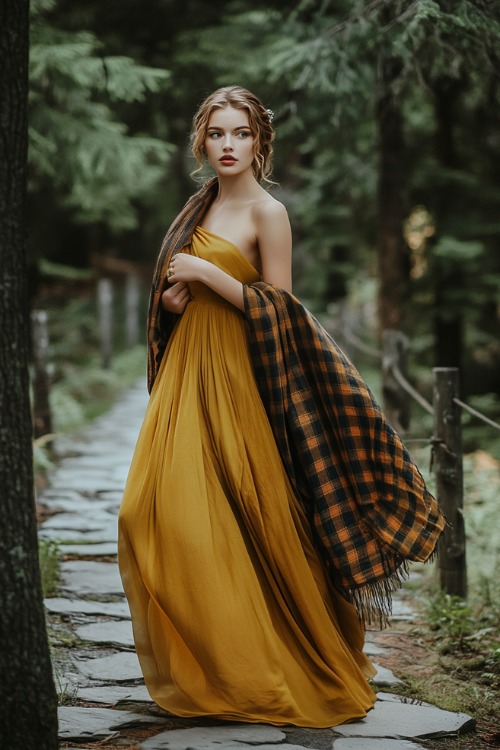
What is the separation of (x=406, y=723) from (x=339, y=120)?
5494 mm

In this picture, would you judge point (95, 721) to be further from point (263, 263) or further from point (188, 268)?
point (263, 263)

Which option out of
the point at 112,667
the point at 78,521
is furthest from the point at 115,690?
the point at 78,521

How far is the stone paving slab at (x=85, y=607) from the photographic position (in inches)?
167

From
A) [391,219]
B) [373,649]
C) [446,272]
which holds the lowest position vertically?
[373,649]

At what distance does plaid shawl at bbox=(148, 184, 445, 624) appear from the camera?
315 cm

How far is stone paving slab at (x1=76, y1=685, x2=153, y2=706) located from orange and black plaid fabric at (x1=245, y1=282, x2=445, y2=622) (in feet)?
2.76

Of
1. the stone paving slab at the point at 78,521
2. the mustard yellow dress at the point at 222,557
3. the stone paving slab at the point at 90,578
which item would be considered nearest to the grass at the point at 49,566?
the stone paving slab at the point at 90,578

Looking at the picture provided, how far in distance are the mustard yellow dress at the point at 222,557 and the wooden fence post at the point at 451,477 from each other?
1.54 meters

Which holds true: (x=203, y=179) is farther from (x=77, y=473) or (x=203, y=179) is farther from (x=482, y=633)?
(x=77, y=473)

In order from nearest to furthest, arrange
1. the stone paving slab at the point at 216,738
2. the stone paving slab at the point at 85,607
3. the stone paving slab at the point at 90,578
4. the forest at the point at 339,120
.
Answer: the stone paving slab at the point at 216,738 → the stone paving slab at the point at 85,607 → the stone paving slab at the point at 90,578 → the forest at the point at 339,120

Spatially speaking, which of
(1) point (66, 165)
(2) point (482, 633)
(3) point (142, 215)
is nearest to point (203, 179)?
(2) point (482, 633)

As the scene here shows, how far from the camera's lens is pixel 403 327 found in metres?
10.6

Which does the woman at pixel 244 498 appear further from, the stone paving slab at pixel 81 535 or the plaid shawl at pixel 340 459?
the stone paving slab at pixel 81 535

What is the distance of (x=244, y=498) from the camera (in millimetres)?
3086
